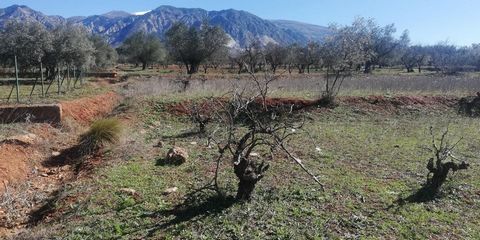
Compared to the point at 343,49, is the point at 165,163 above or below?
below

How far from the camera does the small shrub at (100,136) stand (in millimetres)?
10195

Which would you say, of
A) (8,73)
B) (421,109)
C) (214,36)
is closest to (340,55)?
(421,109)

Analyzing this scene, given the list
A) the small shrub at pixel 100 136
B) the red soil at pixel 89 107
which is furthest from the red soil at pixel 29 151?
the small shrub at pixel 100 136

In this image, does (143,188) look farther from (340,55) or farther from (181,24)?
(181,24)

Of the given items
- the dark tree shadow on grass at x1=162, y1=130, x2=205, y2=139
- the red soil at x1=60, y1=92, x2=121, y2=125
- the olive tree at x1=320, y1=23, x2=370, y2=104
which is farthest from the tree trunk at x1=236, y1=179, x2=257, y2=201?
the olive tree at x1=320, y1=23, x2=370, y2=104

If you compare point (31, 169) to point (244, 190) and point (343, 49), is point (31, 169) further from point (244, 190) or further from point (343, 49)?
point (343, 49)

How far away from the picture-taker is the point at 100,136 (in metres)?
10.3

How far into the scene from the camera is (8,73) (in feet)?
124

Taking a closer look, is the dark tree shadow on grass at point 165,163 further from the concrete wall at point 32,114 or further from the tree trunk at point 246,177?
the concrete wall at point 32,114

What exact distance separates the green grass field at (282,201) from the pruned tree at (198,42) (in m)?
28.3

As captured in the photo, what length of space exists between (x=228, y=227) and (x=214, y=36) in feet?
113

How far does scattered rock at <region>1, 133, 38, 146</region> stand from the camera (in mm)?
9828

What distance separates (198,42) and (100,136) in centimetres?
2926

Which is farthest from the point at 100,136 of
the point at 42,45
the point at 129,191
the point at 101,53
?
the point at 101,53
